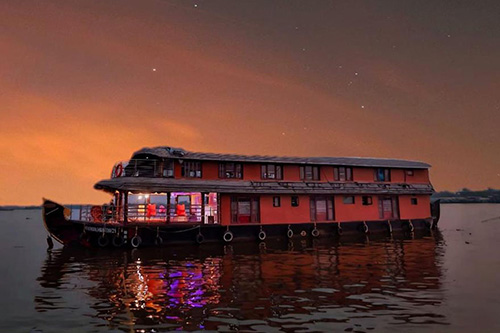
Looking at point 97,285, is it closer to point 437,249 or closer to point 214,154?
point 214,154

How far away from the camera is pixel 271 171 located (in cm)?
3153

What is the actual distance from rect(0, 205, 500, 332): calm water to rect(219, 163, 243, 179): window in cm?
811

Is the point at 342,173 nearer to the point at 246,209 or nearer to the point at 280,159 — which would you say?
the point at 280,159

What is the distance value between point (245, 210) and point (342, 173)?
11055 mm

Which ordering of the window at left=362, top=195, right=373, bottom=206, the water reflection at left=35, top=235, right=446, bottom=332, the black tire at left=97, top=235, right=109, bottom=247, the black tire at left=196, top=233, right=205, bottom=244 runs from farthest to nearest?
1. the window at left=362, top=195, right=373, bottom=206
2. the black tire at left=196, top=233, right=205, bottom=244
3. the black tire at left=97, top=235, right=109, bottom=247
4. the water reflection at left=35, top=235, right=446, bottom=332

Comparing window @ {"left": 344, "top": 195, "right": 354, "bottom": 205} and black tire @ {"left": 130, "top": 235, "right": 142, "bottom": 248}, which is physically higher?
window @ {"left": 344, "top": 195, "right": 354, "bottom": 205}

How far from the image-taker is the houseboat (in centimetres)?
2547

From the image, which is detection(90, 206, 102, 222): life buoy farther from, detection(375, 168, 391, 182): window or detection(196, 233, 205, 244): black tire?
detection(375, 168, 391, 182): window

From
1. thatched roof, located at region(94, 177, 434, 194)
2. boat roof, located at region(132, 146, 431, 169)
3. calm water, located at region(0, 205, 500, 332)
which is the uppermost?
boat roof, located at region(132, 146, 431, 169)

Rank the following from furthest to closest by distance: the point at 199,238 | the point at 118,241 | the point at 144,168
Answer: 1. the point at 144,168
2. the point at 199,238
3. the point at 118,241


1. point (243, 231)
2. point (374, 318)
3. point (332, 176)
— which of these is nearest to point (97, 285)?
point (374, 318)

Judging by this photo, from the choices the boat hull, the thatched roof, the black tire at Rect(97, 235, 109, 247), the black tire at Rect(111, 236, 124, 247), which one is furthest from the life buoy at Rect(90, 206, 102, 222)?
the black tire at Rect(111, 236, 124, 247)

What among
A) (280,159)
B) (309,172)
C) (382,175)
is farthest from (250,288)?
(382,175)

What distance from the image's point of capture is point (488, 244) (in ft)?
94.6
